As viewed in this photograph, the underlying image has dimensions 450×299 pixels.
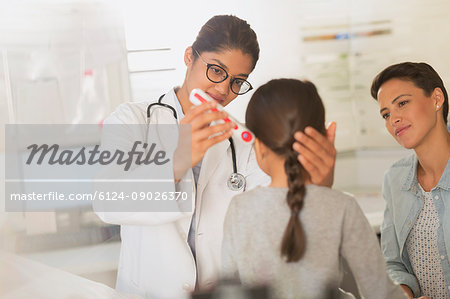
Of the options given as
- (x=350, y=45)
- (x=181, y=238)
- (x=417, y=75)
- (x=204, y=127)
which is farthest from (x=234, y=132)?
(x=350, y=45)

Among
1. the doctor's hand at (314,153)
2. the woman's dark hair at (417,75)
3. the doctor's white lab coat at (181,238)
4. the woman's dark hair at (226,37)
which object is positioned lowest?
Answer: the doctor's white lab coat at (181,238)

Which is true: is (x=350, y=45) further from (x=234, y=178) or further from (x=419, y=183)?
(x=234, y=178)

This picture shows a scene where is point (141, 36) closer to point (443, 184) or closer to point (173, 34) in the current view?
point (173, 34)

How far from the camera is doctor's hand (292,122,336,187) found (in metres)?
0.76

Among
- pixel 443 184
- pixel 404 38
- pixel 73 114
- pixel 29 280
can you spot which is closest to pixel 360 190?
pixel 404 38

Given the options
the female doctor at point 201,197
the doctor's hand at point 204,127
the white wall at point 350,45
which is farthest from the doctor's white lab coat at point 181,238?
the white wall at point 350,45

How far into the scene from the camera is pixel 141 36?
5.68 ft

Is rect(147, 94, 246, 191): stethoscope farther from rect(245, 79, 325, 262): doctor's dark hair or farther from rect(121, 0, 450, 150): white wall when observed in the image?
rect(121, 0, 450, 150): white wall

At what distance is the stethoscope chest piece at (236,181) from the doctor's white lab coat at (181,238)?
0.06ft

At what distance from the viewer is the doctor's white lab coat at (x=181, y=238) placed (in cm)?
100

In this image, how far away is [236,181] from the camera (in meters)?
1.07

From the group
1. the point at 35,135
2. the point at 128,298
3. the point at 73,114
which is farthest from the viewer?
the point at 73,114

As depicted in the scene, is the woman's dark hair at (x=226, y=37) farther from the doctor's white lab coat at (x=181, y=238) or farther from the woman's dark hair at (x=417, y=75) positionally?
the woman's dark hair at (x=417, y=75)

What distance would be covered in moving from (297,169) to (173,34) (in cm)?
108
